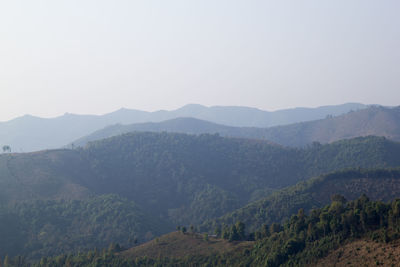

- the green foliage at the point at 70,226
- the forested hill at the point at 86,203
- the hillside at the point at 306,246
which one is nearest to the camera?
the hillside at the point at 306,246

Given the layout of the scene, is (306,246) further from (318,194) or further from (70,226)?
(70,226)

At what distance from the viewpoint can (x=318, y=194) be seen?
5300 inches

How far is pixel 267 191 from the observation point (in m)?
188

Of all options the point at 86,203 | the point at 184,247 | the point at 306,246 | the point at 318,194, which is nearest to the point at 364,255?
the point at 306,246

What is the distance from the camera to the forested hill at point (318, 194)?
413 ft

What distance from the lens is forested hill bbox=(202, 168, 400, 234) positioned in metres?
126

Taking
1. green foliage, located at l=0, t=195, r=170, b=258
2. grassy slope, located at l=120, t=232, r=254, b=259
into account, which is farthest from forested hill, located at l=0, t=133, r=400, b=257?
grassy slope, located at l=120, t=232, r=254, b=259

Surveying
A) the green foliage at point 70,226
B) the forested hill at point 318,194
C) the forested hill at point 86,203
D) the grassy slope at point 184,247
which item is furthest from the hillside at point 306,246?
the forested hill at point 318,194

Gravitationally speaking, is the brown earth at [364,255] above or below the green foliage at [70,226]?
above

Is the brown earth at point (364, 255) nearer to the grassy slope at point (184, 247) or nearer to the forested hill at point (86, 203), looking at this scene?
the grassy slope at point (184, 247)

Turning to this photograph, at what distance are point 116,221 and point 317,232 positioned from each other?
85.3 metres

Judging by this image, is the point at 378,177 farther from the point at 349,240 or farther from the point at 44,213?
the point at 44,213

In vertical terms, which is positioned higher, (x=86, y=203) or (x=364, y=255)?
(x=364, y=255)

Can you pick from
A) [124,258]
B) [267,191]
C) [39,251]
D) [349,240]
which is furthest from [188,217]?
[349,240]
